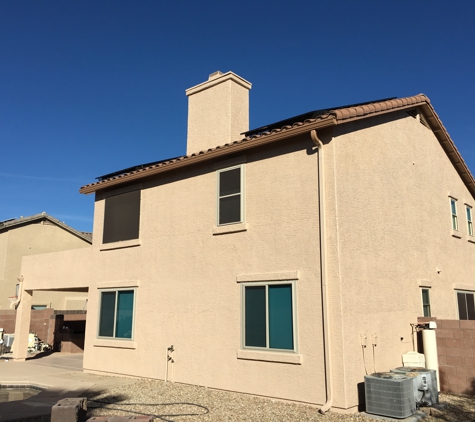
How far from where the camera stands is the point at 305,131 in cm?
991

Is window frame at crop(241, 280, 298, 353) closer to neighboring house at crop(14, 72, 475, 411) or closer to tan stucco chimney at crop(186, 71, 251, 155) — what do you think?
neighboring house at crop(14, 72, 475, 411)

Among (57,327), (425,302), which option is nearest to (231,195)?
(425,302)

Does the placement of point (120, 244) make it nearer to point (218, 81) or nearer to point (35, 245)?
point (218, 81)

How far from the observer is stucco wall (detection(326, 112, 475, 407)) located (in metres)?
9.41

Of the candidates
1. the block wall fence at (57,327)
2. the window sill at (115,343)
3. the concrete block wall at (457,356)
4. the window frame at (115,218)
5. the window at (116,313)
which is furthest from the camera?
the block wall fence at (57,327)

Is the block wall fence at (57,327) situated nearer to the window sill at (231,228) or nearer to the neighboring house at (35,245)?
the neighboring house at (35,245)

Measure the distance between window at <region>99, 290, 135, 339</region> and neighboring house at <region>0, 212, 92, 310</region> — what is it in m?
17.3

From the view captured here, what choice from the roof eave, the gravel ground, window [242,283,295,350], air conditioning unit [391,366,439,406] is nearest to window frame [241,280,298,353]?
window [242,283,295,350]

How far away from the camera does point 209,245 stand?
11781mm

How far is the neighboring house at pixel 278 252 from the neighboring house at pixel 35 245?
1611 centimetres

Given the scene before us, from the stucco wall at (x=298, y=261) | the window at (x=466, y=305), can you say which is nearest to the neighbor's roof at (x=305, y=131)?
the stucco wall at (x=298, y=261)

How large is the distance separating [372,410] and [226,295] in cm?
397

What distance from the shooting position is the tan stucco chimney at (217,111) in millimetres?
14375

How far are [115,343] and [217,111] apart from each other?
7380mm
